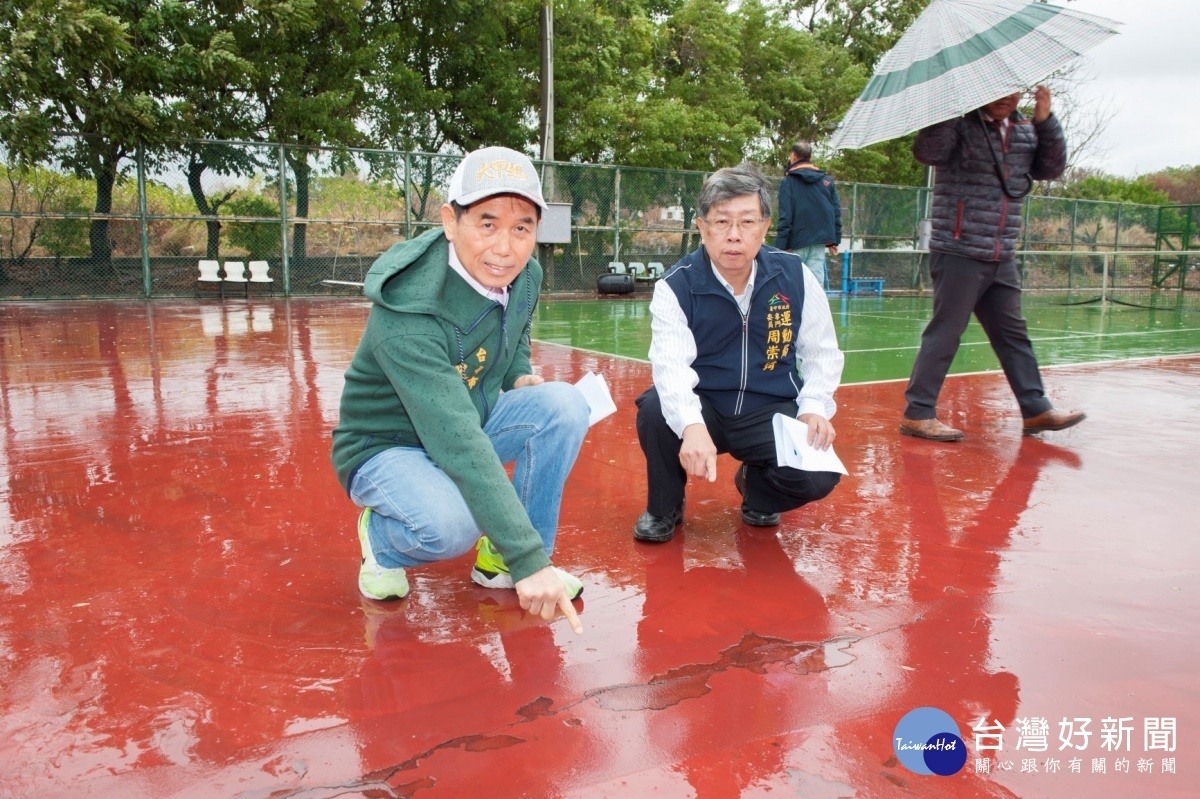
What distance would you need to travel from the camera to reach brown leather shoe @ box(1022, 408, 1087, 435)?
A: 492 cm

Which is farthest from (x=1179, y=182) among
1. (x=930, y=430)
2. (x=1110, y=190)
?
(x=930, y=430)

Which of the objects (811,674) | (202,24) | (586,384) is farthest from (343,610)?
(202,24)

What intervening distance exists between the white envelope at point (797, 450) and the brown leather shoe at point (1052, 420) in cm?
258

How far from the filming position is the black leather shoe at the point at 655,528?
330cm

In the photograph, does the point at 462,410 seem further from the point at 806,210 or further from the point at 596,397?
the point at 806,210

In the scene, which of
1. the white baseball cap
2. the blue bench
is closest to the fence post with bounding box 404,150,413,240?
the blue bench

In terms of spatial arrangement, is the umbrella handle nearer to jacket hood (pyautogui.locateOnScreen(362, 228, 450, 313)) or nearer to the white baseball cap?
the white baseball cap

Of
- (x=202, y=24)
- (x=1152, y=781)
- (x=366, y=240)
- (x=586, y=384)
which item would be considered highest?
(x=202, y=24)

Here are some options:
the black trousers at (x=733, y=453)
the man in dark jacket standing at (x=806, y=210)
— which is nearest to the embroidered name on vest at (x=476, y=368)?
the black trousers at (x=733, y=453)

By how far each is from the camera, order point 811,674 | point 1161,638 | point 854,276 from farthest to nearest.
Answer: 1. point 854,276
2. point 1161,638
3. point 811,674

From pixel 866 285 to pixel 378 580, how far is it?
18843 millimetres

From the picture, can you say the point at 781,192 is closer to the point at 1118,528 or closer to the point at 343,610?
the point at 1118,528

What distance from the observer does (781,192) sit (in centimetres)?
879

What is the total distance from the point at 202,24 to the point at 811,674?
16.7 metres
